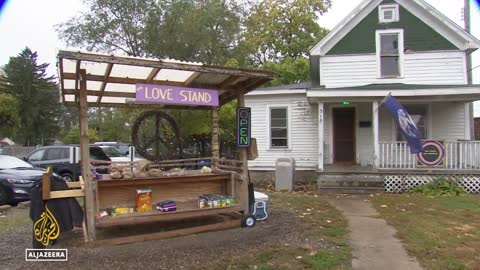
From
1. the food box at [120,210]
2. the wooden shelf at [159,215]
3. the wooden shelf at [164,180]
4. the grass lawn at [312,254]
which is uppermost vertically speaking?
the wooden shelf at [164,180]

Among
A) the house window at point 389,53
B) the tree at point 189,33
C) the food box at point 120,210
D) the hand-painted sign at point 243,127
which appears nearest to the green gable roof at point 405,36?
the house window at point 389,53

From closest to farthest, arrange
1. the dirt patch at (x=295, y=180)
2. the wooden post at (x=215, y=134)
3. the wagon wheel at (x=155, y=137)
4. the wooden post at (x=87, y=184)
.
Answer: the wooden post at (x=87, y=184) < the wagon wheel at (x=155, y=137) < the wooden post at (x=215, y=134) < the dirt patch at (x=295, y=180)

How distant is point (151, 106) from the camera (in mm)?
8625

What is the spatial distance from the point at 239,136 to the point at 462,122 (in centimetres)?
1035

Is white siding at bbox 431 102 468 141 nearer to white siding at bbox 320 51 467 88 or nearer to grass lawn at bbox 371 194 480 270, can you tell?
white siding at bbox 320 51 467 88

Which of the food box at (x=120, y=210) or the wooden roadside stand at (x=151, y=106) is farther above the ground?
the wooden roadside stand at (x=151, y=106)

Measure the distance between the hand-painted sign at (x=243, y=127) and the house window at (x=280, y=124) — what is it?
7.87 m

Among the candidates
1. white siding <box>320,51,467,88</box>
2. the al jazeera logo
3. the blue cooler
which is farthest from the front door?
the al jazeera logo

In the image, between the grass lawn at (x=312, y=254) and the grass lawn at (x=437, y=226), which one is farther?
the grass lawn at (x=437, y=226)

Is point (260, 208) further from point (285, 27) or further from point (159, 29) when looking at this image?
point (285, 27)

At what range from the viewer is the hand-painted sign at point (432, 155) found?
1227 cm

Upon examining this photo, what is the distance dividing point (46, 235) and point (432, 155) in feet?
35.8

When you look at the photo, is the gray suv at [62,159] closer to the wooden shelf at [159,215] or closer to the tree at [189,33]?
the wooden shelf at [159,215]

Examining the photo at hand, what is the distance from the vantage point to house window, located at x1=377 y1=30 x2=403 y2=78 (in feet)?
46.6
